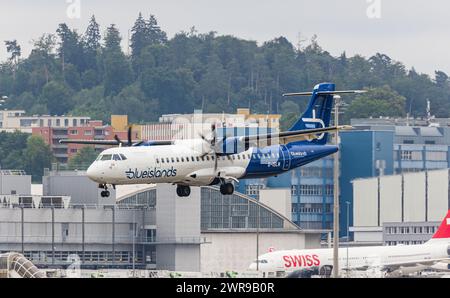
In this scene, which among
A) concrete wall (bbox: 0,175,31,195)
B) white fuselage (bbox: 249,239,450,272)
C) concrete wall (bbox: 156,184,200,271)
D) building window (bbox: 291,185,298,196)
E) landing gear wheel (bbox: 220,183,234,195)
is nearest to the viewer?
landing gear wheel (bbox: 220,183,234,195)

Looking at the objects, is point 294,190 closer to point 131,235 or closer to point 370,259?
point 131,235

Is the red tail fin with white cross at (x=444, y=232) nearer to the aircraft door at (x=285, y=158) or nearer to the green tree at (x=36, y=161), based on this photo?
the aircraft door at (x=285, y=158)

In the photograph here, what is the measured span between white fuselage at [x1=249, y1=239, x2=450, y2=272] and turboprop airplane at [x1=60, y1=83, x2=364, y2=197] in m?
26.8

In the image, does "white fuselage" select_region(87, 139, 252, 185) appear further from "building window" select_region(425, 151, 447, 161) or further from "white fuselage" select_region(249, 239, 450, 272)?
"building window" select_region(425, 151, 447, 161)

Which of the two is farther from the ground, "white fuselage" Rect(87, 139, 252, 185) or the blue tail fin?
the blue tail fin

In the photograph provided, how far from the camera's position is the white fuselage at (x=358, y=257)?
93.1 metres

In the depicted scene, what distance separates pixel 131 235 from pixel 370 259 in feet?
62.3

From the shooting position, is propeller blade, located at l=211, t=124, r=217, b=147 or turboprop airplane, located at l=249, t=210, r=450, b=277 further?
turboprop airplane, located at l=249, t=210, r=450, b=277

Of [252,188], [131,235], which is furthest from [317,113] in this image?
[252,188]

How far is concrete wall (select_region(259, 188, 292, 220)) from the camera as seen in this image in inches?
5221

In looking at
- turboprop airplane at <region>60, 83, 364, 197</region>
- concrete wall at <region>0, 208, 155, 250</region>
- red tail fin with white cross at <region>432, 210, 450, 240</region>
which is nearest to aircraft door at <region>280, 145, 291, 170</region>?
turboprop airplane at <region>60, 83, 364, 197</region>

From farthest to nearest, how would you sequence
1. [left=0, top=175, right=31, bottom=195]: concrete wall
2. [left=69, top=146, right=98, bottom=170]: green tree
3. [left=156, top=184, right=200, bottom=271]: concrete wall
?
[left=69, top=146, right=98, bottom=170]: green tree → [left=0, top=175, right=31, bottom=195]: concrete wall → [left=156, top=184, right=200, bottom=271]: concrete wall

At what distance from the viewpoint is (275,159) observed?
61438 mm

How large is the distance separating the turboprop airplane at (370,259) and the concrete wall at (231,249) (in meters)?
7.62
